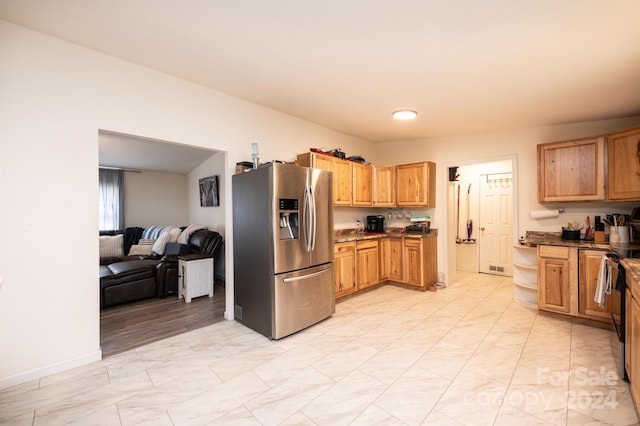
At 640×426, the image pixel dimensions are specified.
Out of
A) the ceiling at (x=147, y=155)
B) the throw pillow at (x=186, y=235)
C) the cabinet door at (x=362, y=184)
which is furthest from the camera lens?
the throw pillow at (x=186, y=235)

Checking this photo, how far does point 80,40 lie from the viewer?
225cm

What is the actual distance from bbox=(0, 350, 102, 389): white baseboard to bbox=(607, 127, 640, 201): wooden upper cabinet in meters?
5.69

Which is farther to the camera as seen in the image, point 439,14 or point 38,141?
point 38,141

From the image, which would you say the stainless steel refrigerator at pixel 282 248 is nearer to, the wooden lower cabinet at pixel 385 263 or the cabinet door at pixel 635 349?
the wooden lower cabinet at pixel 385 263

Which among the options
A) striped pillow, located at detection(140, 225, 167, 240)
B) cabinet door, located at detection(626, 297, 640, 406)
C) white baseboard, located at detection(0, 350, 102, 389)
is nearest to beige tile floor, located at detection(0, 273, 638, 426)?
white baseboard, located at detection(0, 350, 102, 389)

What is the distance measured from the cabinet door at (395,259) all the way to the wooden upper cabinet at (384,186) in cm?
68

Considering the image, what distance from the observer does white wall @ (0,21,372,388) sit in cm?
206

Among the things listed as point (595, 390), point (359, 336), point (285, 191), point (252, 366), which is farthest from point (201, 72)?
point (595, 390)

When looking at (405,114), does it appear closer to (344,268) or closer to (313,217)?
(313,217)

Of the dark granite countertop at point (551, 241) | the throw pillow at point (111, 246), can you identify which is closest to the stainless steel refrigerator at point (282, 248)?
the dark granite countertop at point (551, 241)

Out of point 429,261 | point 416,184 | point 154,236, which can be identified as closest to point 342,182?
point 416,184

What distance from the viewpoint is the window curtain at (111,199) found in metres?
5.93

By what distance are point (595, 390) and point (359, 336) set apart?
180 centimetres

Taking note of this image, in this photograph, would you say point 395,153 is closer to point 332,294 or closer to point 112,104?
point 332,294
